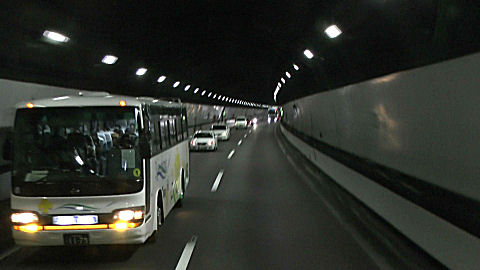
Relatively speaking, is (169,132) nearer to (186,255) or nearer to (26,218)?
(186,255)

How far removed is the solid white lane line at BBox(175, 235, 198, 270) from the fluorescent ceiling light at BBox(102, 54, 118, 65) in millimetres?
10389

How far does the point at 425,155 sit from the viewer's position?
900 centimetres

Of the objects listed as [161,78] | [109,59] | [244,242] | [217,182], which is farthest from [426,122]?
[161,78]

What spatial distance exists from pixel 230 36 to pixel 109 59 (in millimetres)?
4895

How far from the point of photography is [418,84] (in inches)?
360

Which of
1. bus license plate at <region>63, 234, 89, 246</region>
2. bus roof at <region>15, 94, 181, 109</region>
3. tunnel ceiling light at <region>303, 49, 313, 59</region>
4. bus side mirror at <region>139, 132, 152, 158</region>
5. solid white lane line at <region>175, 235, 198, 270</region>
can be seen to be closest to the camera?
solid white lane line at <region>175, 235, 198, 270</region>

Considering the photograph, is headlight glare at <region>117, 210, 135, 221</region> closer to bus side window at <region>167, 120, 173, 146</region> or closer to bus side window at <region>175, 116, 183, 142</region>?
bus side window at <region>167, 120, 173, 146</region>

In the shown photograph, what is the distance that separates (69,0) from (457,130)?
7.42 metres

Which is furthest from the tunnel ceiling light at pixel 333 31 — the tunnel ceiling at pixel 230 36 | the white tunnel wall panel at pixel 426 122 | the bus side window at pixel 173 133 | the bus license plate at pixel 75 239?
the bus license plate at pixel 75 239

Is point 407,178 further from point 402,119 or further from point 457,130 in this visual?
point 457,130

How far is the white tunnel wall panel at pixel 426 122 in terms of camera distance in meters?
6.91

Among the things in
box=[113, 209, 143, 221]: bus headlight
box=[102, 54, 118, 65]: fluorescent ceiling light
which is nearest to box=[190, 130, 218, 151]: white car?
box=[102, 54, 118, 65]: fluorescent ceiling light

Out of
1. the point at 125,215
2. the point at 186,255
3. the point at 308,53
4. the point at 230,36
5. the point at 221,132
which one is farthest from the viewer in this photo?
the point at 221,132

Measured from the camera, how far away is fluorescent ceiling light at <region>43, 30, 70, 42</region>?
13.0 meters
